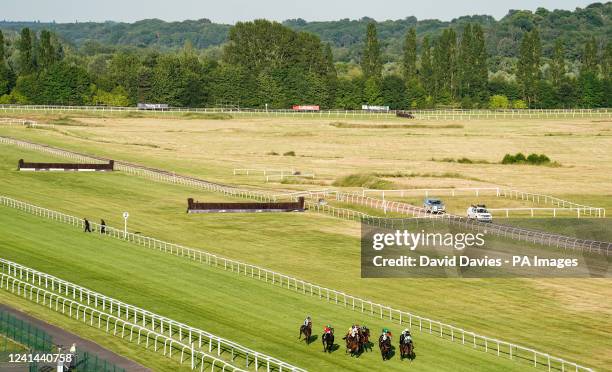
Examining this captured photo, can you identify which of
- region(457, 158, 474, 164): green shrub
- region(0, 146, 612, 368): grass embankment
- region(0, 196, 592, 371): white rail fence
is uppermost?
region(0, 196, 592, 371): white rail fence

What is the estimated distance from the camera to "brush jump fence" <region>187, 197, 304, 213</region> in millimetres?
80188

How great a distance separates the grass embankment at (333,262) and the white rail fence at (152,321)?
38.0 ft

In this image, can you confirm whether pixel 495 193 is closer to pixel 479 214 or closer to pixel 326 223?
pixel 479 214

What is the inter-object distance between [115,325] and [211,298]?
7765 millimetres

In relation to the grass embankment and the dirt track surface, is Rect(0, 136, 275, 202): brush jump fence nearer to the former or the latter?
the grass embankment

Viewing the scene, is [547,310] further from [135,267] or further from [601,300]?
[135,267]

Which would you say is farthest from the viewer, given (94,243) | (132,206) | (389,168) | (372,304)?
(389,168)

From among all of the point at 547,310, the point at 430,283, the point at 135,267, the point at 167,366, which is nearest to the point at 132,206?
the point at 135,267

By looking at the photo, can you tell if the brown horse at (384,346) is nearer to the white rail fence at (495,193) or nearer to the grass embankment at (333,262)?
the grass embankment at (333,262)

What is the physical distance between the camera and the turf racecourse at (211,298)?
40.6 metres

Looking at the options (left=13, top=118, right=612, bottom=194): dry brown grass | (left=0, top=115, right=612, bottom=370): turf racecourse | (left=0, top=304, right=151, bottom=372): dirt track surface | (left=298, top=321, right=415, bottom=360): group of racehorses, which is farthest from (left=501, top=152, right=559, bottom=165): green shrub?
(left=0, top=304, right=151, bottom=372): dirt track surface

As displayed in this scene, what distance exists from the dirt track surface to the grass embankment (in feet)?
50.9

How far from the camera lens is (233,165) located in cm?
11938

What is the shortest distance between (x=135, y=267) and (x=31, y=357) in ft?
64.1
